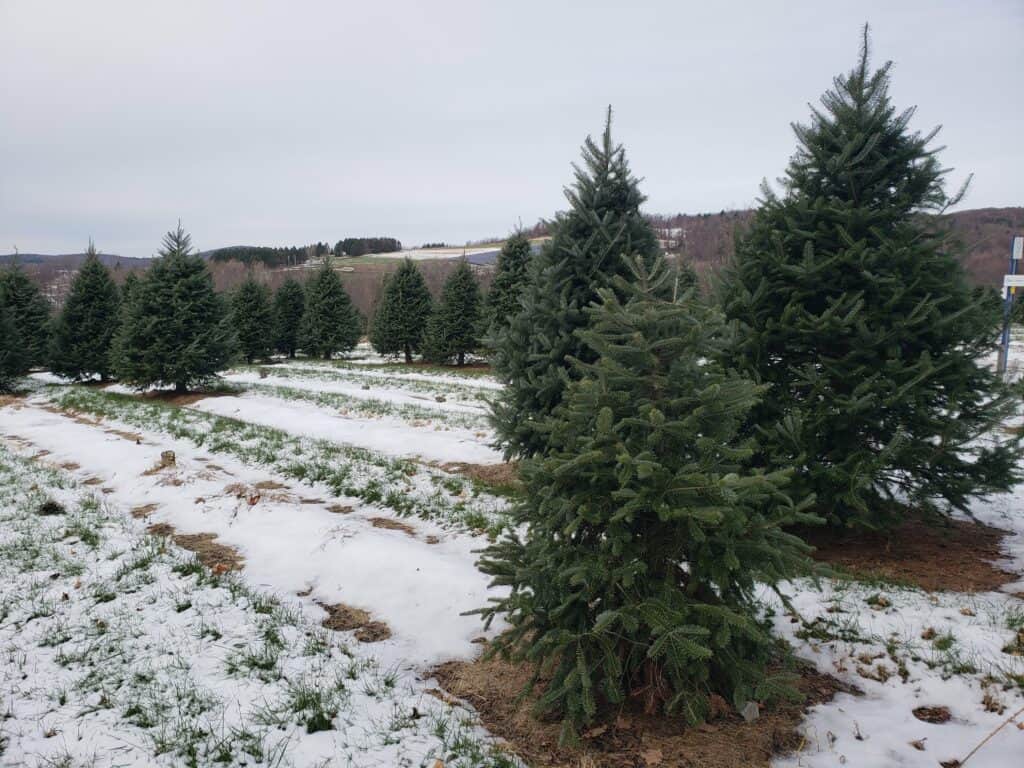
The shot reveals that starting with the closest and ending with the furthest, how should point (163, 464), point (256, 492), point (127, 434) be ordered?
1. point (256, 492)
2. point (163, 464)
3. point (127, 434)

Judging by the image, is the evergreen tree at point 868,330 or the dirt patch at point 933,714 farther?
the evergreen tree at point 868,330

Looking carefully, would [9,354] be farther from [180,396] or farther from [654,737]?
[654,737]

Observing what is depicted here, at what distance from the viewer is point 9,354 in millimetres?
21719

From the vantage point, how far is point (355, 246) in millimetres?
153000

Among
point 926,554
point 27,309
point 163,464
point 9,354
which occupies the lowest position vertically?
point 926,554

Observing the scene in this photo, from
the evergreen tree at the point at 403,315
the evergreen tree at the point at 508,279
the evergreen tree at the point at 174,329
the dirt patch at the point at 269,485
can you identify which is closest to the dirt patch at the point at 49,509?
the dirt patch at the point at 269,485

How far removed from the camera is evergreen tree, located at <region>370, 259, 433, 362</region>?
33469 mm

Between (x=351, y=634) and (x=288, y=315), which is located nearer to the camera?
(x=351, y=634)

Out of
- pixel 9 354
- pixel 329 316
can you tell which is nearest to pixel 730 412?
pixel 9 354

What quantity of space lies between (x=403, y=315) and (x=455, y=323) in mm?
4602

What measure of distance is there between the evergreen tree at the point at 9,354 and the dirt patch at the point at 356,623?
2434cm

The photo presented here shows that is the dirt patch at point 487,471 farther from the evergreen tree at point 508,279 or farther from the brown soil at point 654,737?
the evergreen tree at point 508,279

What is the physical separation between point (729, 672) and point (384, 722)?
2071 millimetres

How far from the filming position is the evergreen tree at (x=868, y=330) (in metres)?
5.48
